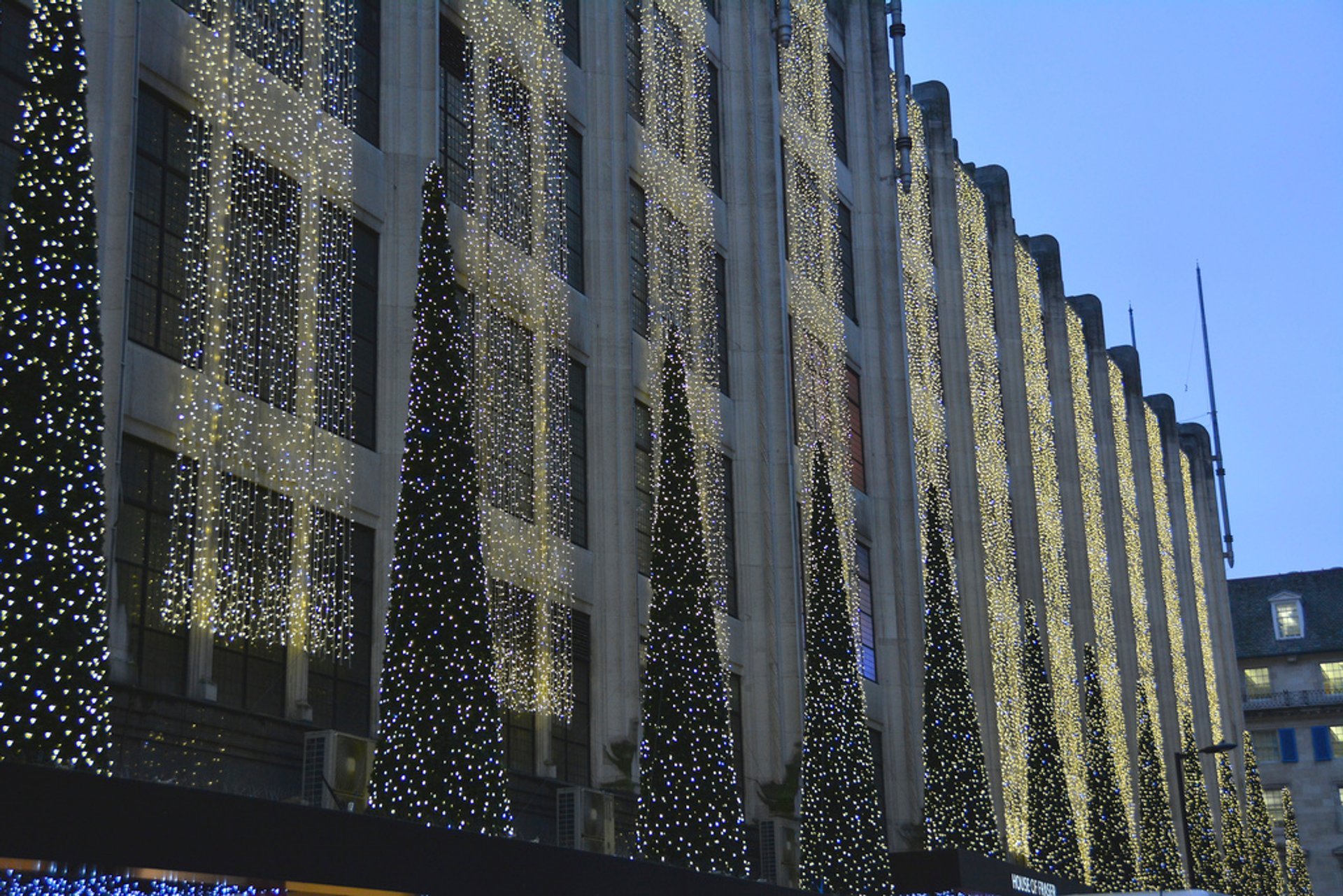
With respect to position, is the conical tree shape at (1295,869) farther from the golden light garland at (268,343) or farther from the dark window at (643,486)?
the golden light garland at (268,343)

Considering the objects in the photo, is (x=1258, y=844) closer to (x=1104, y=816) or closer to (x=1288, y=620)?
(x=1104, y=816)

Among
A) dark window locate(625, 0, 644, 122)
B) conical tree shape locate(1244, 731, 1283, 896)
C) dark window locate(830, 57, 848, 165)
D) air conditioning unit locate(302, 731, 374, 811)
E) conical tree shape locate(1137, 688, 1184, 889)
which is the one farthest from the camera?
conical tree shape locate(1244, 731, 1283, 896)

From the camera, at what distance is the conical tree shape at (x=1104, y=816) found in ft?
169

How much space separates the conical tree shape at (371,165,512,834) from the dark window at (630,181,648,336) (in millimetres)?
10218

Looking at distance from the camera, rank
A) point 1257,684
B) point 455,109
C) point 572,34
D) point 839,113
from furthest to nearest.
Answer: point 1257,684 → point 839,113 → point 572,34 → point 455,109

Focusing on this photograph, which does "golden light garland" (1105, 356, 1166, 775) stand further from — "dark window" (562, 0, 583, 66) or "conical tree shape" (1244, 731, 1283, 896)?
"dark window" (562, 0, 583, 66)

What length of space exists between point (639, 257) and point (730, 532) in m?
6.22

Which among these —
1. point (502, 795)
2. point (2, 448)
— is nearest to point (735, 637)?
point (502, 795)

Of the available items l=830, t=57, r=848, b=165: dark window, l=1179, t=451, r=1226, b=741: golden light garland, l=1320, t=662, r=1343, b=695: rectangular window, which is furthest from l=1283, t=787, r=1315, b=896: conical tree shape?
l=830, t=57, r=848, b=165: dark window

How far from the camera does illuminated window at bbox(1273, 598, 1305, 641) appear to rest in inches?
3669

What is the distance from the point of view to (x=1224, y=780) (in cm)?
7031

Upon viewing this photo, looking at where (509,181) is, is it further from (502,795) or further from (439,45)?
(502,795)

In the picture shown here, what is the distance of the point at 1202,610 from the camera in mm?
79938

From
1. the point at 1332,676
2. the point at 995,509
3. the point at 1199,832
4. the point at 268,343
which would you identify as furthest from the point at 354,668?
the point at 1332,676
